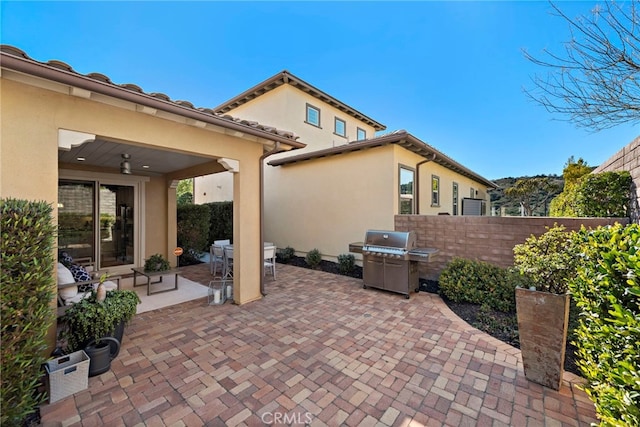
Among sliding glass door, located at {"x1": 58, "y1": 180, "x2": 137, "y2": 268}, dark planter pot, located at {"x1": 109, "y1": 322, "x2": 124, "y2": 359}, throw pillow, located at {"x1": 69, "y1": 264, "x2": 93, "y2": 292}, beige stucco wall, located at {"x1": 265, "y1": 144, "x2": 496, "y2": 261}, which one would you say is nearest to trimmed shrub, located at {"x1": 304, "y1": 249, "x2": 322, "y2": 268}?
beige stucco wall, located at {"x1": 265, "y1": 144, "x2": 496, "y2": 261}

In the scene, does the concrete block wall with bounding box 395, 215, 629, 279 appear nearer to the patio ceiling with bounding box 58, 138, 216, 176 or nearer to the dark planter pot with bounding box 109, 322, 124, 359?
the dark planter pot with bounding box 109, 322, 124, 359

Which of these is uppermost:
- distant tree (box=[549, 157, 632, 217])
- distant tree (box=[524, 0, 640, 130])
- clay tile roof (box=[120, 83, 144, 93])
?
distant tree (box=[524, 0, 640, 130])

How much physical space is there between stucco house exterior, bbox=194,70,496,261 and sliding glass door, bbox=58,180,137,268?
526cm

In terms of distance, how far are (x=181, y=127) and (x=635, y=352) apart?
18.6ft

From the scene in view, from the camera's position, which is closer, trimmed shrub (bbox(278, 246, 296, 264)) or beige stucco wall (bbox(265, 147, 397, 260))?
beige stucco wall (bbox(265, 147, 397, 260))

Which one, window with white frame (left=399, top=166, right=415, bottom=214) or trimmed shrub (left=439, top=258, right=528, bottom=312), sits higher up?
window with white frame (left=399, top=166, right=415, bottom=214)

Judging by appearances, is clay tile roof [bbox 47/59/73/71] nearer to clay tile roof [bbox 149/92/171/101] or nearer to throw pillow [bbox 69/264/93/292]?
clay tile roof [bbox 149/92/171/101]

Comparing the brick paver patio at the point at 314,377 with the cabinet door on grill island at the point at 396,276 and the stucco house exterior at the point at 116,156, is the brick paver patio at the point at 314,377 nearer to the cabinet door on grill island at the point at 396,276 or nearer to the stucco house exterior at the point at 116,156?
the cabinet door on grill island at the point at 396,276

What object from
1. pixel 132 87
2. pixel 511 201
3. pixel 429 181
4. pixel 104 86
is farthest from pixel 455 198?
pixel 104 86

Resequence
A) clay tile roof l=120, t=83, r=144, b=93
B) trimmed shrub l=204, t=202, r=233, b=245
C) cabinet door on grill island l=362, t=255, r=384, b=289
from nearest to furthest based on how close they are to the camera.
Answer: clay tile roof l=120, t=83, r=144, b=93, cabinet door on grill island l=362, t=255, r=384, b=289, trimmed shrub l=204, t=202, r=233, b=245

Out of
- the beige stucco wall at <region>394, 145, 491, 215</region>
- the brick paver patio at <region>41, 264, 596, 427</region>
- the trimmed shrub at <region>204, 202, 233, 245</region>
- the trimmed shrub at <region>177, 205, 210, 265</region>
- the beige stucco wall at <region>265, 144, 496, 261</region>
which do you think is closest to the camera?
the brick paver patio at <region>41, 264, 596, 427</region>

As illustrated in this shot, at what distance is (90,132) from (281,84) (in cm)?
975

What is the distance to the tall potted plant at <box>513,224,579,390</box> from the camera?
2.79 metres

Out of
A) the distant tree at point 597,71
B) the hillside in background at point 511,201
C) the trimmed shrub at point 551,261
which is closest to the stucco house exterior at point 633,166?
the distant tree at point 597,71
